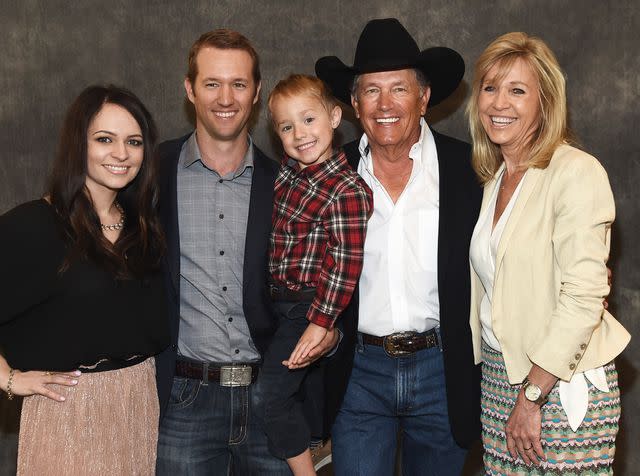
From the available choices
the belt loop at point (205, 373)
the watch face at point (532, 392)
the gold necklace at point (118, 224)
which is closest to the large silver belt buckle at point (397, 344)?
the watch face at point (532, 392)

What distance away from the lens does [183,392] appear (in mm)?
2695

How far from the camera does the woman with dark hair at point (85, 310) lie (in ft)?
7.52

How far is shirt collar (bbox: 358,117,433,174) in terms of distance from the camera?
2.77m

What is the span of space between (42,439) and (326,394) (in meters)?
1.03

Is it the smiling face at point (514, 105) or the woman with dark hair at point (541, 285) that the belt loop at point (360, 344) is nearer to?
the woman with dark hair at point (541, 285)

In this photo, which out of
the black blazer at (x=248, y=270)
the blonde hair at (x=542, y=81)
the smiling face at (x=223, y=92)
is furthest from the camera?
the smiling face at (x=223, y=92)

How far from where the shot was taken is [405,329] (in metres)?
2.70

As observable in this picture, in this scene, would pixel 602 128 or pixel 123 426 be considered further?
pixel 602 128

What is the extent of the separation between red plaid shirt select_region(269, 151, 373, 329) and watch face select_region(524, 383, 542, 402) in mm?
666

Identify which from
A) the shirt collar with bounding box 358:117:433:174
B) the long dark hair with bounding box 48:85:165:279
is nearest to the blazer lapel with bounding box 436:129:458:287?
the shirt collar with bounding box 358:117:433:174

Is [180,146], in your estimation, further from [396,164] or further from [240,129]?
[396,164]

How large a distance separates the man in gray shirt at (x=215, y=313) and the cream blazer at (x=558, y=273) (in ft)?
2.21

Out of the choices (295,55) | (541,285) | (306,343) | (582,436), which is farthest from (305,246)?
(295,55)

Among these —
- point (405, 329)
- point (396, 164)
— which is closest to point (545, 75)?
point (396, 164)
